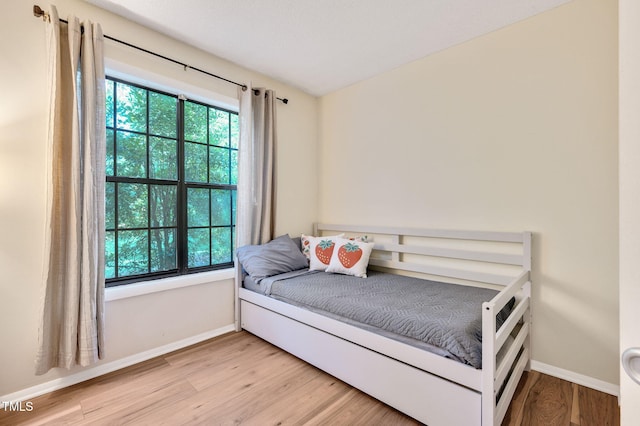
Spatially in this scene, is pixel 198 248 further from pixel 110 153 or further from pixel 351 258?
pixel 351 258

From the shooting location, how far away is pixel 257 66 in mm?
2926

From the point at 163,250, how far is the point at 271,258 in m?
0.92

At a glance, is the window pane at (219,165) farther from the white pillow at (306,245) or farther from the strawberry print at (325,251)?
the strawberry print at (325,251)

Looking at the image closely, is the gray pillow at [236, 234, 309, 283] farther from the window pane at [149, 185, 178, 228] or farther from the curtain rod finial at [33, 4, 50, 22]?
the curtain rod finial at [33, 4, 50, 22]

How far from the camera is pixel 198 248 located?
2.82 m

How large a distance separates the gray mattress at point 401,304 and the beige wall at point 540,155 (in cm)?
52

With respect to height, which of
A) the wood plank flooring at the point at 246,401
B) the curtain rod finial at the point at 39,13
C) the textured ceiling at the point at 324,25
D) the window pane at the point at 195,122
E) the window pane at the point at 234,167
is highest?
the textured ceiling at the point at 324,25

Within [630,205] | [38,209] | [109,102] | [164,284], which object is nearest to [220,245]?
[164,284]

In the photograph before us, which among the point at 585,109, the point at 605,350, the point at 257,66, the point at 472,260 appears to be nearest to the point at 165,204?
the point at 257,66

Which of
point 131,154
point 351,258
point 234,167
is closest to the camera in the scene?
point 131,154

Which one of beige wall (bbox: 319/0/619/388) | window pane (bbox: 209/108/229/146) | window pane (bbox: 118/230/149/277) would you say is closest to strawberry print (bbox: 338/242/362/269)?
beige wall (bbox: 319/0/619/388)

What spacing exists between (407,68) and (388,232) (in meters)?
1.55

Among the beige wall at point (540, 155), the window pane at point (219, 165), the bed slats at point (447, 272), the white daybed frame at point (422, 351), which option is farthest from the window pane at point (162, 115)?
the bed slats at point (447, 272)

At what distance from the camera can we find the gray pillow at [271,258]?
106 inches
